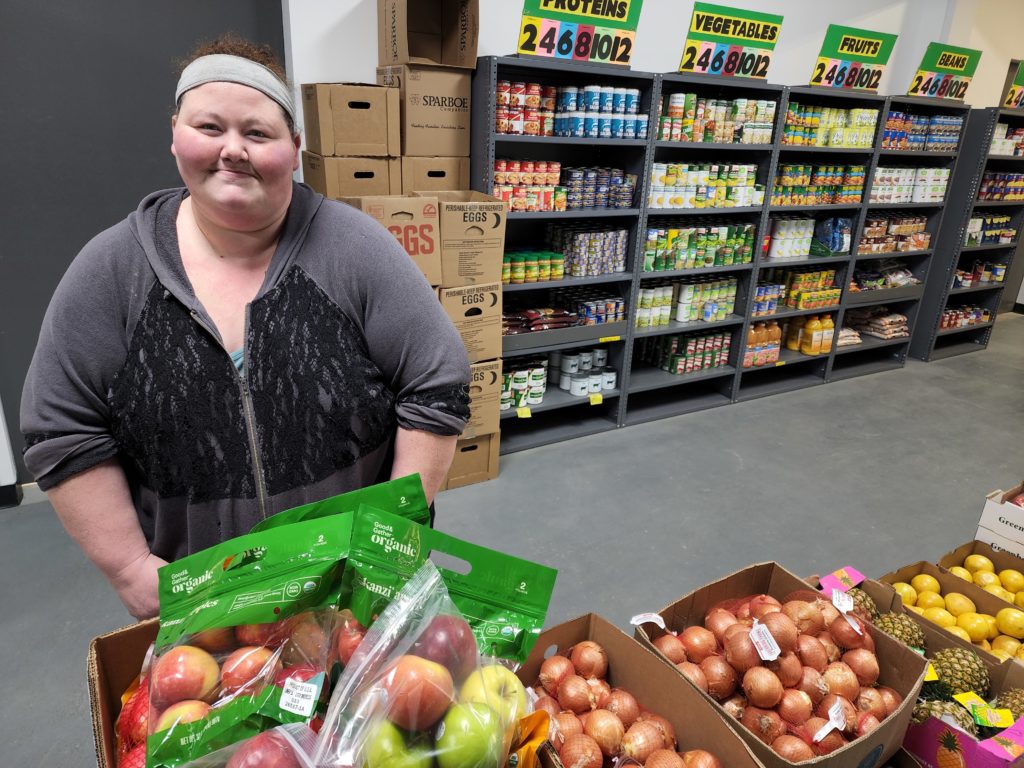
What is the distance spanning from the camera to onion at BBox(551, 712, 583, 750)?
3.92 ft

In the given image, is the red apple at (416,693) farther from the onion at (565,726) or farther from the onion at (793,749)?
the onion at (793,749)

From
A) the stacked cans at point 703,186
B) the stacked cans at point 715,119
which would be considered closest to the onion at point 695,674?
the stacked cans at point 703,186

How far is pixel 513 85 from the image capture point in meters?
3.38

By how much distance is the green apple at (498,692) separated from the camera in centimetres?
72

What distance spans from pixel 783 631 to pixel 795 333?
444 centimetres

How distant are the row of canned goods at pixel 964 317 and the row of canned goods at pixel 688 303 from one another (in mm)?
2807

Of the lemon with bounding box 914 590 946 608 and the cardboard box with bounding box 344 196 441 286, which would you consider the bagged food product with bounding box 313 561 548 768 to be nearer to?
the lemon with bounding box 914 590 946 608

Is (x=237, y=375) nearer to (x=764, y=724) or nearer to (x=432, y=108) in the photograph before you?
(x=764, y=724)

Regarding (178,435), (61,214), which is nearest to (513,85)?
(61,214)

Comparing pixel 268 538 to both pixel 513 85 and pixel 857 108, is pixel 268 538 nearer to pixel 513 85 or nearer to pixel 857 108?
pixel 513 85

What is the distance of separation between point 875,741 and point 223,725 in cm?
124

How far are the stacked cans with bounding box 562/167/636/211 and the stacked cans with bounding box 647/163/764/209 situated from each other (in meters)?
0.17

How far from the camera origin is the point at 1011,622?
1.87 metres

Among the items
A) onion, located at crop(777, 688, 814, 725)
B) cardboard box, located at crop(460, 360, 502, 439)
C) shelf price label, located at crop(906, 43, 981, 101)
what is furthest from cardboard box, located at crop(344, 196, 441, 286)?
shelf price label, located at crop(906, 43, 981, 101)
